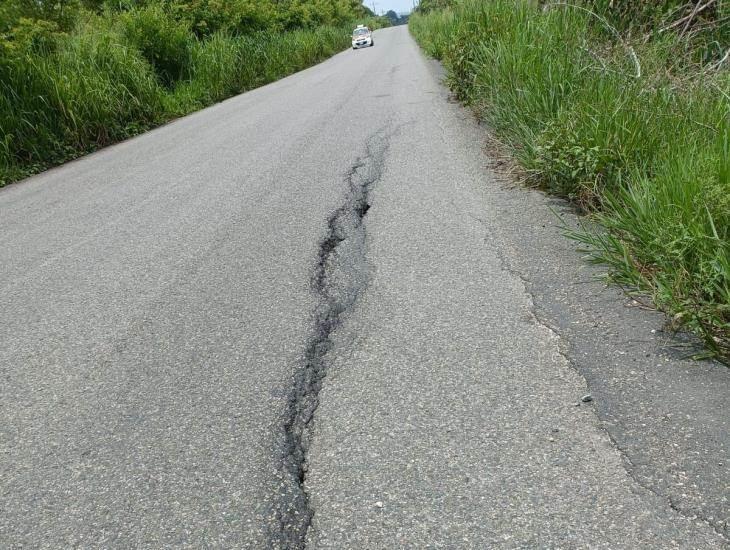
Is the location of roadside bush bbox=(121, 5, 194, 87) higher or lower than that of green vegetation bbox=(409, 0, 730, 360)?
higher

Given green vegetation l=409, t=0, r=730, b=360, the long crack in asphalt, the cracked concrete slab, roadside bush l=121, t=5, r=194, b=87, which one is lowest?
the cracked concrete slab

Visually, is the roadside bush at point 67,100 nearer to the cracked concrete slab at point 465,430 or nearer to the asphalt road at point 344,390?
the asphalt road at point 344,390

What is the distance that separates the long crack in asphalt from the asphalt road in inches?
0.4

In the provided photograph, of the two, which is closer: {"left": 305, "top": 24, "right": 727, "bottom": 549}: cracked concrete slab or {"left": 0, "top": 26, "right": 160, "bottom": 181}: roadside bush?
{"left": 305, "top": 24, "right": 727, "bottom": 549}: cracked concrete slab

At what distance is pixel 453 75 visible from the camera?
30.1 ft

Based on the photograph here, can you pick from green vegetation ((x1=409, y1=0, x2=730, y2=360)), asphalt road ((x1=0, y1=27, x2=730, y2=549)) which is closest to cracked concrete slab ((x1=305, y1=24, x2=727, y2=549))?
asphalt road ((x1=0, y1=27, x2=730, y2=549))

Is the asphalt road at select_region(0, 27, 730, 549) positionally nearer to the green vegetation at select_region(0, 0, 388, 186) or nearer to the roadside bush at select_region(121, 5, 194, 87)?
the green vegetation at select_region(0, 0, 388, 186)

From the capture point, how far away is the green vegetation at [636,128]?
102 inches

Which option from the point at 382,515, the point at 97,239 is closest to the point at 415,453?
the point at 382,515

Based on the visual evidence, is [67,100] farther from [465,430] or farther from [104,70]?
[465,430]

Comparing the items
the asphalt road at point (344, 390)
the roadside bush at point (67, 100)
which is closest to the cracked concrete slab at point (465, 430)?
the asphalt road at point (344, 390)

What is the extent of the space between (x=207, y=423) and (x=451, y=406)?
903 mm

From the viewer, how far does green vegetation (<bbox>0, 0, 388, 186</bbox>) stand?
27.0 feet

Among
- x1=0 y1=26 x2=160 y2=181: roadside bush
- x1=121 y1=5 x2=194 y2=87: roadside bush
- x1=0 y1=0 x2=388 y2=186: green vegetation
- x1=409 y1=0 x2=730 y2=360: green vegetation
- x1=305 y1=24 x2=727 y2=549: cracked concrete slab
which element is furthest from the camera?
x1=121 y1=5 x2=194 y2=87: roadside bush
